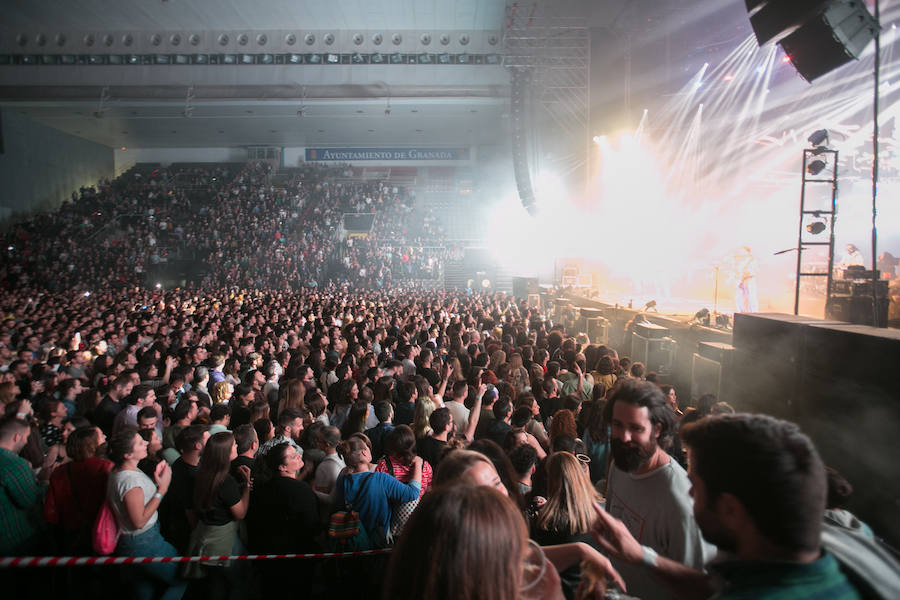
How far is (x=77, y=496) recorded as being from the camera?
119 inches

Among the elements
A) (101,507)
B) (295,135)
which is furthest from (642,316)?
(295,135)

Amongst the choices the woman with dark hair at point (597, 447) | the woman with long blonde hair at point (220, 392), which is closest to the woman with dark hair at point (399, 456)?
the woman with dark hair at point (597, 447)

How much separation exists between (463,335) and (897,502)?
228 inches

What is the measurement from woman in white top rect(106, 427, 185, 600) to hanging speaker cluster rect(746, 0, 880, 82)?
7.86 m

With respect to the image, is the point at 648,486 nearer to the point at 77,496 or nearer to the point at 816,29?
the point at 77,496

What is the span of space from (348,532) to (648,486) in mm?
1713

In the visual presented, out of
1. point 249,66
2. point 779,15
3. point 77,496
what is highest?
point 249,66

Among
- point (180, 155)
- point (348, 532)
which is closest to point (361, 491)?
point (348, 532)

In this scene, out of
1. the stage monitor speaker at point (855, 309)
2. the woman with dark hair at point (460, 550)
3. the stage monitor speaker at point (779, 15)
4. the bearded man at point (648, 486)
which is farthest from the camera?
the stage monitor speaker at point (855, 309)

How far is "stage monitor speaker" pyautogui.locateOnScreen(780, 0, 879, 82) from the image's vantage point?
5.74 m

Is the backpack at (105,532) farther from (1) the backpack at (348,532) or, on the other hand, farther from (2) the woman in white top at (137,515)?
(1) the backpack at (348,532)

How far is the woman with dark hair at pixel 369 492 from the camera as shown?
2875 mm

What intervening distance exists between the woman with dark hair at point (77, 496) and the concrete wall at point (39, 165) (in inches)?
1125

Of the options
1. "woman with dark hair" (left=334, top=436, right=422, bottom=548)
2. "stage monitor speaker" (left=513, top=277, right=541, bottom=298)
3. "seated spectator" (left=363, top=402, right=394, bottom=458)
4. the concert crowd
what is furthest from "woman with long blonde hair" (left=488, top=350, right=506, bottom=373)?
"stage monitor speaker" (left=513, top=277, right=541, bottom=298)
